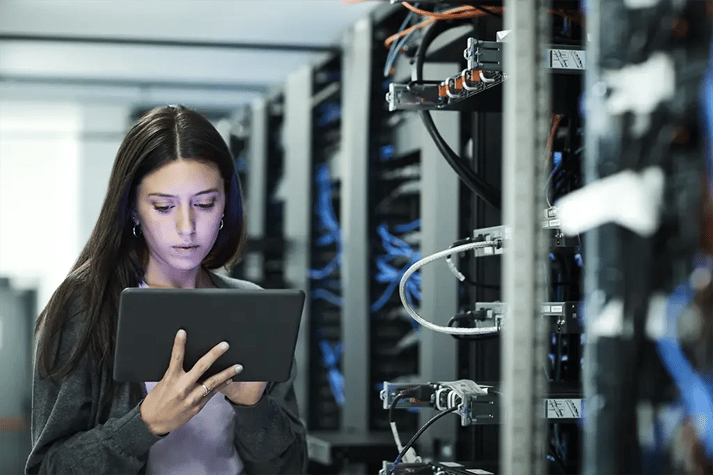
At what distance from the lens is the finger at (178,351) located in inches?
56.9

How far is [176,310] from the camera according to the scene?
4.76 ft

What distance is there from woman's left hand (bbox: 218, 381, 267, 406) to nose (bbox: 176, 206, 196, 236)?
0.27 meters

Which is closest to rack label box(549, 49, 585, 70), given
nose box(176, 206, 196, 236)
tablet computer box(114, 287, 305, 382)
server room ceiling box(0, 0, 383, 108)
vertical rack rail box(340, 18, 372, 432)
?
tablet computer box(114, 287, 305, 382)

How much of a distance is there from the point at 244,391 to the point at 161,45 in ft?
11.7

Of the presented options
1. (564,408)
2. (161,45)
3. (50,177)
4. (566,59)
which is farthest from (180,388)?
(50,177)

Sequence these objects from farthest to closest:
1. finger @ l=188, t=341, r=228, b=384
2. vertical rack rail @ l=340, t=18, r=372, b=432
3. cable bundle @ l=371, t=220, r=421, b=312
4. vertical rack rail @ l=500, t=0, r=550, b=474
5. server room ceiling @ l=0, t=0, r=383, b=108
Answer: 1. server room ceiling @ l=0, t=0, r=383, b=108
2. vertical rack rail @ l=340, t=18, r=372, b=432
3. cable bundle @ l=371, t=220, r=421, b=312
4. finger @ l=188, t=341, r=228, b=384
5. vertical rack rail @ l=500, t=0, r=550, b=474

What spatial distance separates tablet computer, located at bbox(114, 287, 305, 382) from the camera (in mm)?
1446

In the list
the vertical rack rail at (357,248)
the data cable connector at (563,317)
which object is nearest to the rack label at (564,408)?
the data cable connector at (563,317)

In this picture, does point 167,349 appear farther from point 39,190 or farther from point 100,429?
point 39,190

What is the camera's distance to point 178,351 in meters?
1.45

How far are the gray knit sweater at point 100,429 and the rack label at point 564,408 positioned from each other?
478mm

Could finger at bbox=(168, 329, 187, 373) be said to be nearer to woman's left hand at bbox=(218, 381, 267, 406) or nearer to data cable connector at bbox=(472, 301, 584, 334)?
woman's left hand at bbox=(218, 381, 267, 406)

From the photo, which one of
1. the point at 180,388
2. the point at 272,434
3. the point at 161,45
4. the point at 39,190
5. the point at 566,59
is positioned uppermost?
the point at 161,45

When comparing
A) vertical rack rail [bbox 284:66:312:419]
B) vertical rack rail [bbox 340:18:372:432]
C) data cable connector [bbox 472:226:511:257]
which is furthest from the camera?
vertical rack rail [bbox 284:66:312:419]
